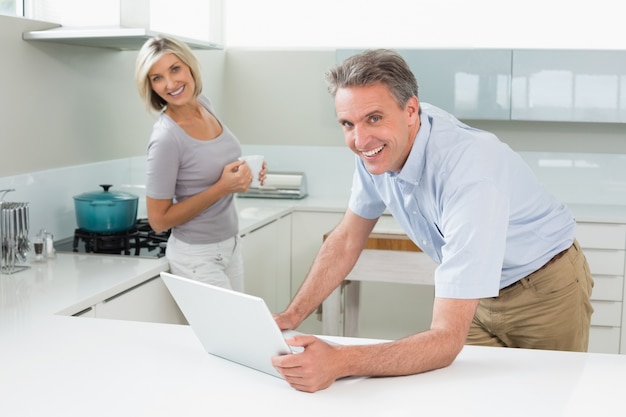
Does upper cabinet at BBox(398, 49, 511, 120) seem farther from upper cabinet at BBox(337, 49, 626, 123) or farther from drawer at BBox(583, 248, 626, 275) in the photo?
drawer at BBox(583, 248, 626, 275)

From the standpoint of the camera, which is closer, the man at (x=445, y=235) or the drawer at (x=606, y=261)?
the man at (x=445, y=235)

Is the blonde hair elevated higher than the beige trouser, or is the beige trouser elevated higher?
the blonde hair

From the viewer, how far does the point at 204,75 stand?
470 centimetres

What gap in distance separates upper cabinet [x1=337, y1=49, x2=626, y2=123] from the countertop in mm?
2718

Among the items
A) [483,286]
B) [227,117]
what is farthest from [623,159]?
[483,286]

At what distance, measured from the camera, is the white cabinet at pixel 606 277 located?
13.4ft

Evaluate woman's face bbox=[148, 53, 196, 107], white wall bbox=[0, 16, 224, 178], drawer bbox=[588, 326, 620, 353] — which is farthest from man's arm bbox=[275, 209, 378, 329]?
drawer bbox=[588, 326, 620, 353]

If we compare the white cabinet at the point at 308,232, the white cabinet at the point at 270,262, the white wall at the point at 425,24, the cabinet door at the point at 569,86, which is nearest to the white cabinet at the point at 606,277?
the cabinet door at the point at 569,86

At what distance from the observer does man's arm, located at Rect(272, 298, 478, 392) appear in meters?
1.53

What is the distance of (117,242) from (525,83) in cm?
239

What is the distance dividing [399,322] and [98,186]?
6.54 ft

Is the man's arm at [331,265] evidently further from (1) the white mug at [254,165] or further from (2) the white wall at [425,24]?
(2) the white wall at [425,24]

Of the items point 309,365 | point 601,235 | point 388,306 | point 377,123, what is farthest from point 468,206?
point 388,306

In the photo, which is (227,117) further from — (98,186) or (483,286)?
(483,286)
